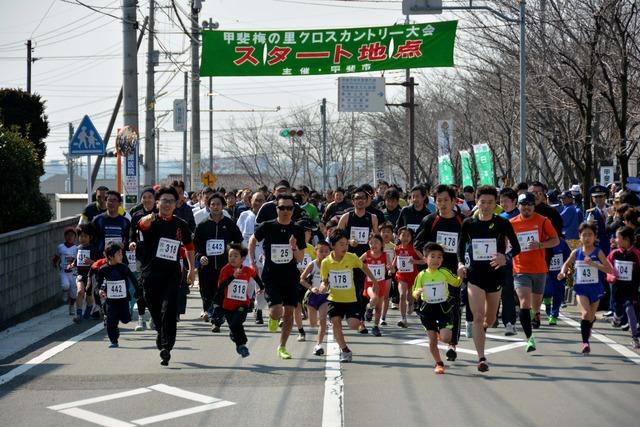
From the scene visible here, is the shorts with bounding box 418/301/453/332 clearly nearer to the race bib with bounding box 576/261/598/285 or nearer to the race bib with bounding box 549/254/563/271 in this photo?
Result: the race bib with bounding box 576/261/598/285

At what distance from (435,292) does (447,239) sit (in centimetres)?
155

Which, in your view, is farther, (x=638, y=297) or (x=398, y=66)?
(x=398, y=66)

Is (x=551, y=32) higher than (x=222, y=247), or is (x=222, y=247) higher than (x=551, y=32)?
(x=551, y=32)

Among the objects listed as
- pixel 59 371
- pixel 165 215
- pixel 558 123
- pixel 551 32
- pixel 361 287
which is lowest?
pixel 59 371

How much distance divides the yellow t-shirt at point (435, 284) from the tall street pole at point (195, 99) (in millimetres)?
21496

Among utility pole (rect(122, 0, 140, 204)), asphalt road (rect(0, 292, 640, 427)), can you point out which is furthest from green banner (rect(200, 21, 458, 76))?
asphalt road (rect(0, 292, 640, 427))

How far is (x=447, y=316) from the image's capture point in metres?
10.5

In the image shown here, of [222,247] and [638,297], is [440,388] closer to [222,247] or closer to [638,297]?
[638,297]

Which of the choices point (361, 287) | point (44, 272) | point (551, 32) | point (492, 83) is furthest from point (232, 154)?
point (361, 287)

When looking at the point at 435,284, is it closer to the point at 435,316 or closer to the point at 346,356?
the point at 435,316

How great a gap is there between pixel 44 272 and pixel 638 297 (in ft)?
29.3

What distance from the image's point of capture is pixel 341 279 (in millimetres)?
11227

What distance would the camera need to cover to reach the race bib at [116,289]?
12.2m

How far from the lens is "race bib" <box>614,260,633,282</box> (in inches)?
480
